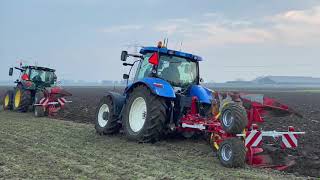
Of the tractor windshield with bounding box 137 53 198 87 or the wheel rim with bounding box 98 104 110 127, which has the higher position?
the tractor windshield with bounding box 137 53 198 87

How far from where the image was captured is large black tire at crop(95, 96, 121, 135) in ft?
37.9

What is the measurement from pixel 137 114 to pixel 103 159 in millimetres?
2747

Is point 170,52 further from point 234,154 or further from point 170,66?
point 234,154

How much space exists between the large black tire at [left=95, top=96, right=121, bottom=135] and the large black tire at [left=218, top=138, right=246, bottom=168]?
4252 mm

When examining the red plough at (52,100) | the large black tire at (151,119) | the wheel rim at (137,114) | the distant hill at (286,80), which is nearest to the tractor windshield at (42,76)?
the red plough at (52,100)

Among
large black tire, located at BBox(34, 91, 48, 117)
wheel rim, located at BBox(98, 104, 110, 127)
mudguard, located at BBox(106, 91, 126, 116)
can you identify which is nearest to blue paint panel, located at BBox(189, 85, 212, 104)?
mudguard, located at BBox(106, 91, 126, 116)

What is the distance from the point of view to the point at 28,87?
738 inches

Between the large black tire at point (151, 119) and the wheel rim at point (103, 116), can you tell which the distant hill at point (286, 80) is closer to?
the wheel rim at point (103, 116)

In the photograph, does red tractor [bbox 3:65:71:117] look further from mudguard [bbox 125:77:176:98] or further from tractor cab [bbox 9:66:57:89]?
mudguard [bbox 125:77:176:98]

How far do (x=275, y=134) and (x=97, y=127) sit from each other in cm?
533

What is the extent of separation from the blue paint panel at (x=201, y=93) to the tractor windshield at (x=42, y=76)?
439 inches

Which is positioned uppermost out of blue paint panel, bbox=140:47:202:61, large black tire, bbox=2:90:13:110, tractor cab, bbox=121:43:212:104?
blue paint panel, bbox=140:47:202:61

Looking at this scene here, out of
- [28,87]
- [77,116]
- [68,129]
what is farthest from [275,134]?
[28,87]

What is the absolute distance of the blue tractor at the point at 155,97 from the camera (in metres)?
10.0
